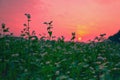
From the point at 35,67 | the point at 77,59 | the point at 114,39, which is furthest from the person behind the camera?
the point at 114,39

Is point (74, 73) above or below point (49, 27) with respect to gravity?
below

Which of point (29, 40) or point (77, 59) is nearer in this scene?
point (77, 59)

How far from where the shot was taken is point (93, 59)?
14898 millimetres

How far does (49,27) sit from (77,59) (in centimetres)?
262

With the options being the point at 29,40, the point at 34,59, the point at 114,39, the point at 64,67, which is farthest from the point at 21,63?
the point at 114,39

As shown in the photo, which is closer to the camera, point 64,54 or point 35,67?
point 35,67

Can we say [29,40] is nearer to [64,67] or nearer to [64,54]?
[64,54]

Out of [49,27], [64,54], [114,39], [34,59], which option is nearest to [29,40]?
[49,27]

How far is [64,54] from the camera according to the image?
1531cm

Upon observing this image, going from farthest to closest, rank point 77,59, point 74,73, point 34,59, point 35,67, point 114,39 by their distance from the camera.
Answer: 1. point 114,39
2. point 77,59
3. point 34,59
4. point 35,67
5. point 74,73

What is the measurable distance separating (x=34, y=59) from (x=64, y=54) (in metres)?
2.07

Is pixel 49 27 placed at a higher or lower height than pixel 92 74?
higher

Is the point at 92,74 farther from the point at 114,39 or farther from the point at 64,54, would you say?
the point at 114,39

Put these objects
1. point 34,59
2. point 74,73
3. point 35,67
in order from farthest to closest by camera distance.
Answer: point 34,59 → point 35,67 → point 74,73
